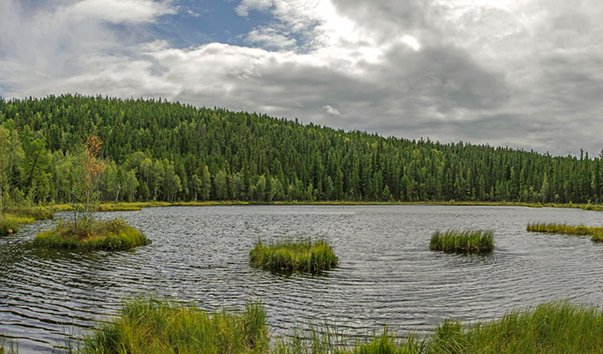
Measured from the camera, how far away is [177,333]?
528 inches

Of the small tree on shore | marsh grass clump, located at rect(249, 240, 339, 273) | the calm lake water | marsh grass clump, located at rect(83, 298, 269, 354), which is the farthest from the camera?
the small tree on shore

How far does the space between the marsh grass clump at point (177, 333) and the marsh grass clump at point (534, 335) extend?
4.71 meters

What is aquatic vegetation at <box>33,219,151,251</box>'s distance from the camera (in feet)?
135

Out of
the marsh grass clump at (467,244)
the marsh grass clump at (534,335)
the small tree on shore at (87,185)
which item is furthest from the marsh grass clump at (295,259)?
the marsh grass clump at (534,335)

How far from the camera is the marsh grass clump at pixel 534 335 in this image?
37.8 ft

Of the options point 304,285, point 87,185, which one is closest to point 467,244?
point 304,285

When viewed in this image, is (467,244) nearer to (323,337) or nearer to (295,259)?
(295,259)

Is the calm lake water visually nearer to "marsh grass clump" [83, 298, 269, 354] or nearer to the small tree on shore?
"marsh grass clump" [83, 298, 269, 354]

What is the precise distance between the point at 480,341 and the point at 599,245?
44.7 metres

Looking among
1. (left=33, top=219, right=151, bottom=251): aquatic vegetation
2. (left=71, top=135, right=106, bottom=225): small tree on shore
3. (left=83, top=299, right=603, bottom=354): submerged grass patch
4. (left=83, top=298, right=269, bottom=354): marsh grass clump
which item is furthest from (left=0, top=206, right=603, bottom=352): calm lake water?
(left=71, top=135, right=106, bottom=225): small tree on shore

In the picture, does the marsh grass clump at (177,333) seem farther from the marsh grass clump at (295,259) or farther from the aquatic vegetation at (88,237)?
the aquatic vegetation at (88,237)

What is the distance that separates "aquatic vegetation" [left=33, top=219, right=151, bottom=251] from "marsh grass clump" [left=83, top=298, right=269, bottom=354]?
28.2m

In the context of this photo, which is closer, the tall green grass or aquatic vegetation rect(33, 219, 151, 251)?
aquatic vegetation rect(33, 219, 151, 251)

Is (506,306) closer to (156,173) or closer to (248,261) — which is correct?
(248,261)
